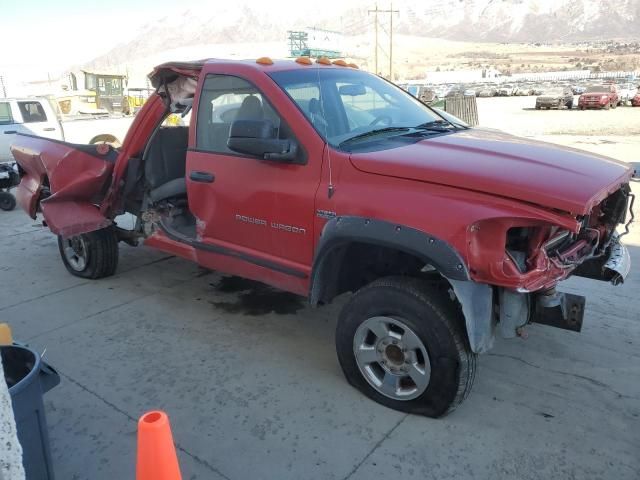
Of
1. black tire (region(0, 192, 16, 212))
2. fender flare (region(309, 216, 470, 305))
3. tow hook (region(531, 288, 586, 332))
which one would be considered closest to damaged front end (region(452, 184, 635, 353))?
tow hook (region(531, 288, 586, 332))

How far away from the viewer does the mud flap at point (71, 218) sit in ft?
15.9

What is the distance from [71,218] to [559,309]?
404cm

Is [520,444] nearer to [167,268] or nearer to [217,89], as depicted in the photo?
[217,89]

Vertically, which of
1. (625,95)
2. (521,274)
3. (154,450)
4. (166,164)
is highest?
(166,164)

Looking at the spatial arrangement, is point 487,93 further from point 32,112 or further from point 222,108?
point 222,108

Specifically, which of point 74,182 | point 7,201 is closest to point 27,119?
point 7,201

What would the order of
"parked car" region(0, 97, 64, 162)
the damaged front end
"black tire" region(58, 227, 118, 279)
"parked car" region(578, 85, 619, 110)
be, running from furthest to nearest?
"parked car" region(578, 85, 619, 110) < "parked car" region(0, 97, 64, 162) < "black tire" region(58, 227, 118, 279) < the damaged front end

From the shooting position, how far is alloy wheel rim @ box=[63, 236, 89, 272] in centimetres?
536

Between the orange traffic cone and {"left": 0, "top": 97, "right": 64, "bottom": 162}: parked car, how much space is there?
1061 cm

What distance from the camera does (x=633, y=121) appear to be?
2314 cm

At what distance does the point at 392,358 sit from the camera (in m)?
3.17

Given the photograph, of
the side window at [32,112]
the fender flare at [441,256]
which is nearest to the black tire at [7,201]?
the side window at [32,112]

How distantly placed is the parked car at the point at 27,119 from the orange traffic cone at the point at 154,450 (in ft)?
34.8

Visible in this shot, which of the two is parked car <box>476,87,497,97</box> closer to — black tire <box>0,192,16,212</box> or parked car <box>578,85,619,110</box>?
parked car <box>578,85,619,110</box>
